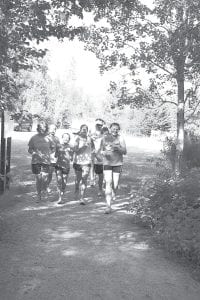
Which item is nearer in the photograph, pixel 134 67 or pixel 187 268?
pixel 187 268

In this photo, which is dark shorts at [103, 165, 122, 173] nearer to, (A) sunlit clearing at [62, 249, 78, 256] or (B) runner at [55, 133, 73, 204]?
(B) runner at [55, 133, 73, 204]

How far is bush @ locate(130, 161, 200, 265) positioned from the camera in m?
5.92

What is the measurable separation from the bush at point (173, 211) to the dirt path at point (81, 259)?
243 millimetres

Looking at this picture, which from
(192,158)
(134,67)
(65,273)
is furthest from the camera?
(192,158)

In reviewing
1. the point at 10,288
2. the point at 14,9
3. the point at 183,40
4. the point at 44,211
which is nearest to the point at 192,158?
the point at 183,40

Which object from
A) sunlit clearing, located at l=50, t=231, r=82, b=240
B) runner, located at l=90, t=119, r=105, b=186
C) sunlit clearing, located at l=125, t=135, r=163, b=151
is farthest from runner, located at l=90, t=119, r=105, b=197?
sunlit clearing, located at l=125, t=135, r=163, b=151

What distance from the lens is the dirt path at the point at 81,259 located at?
4624 mm

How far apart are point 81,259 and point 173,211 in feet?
6.96

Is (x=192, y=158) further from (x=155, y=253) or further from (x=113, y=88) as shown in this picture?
(x=155, y=253)

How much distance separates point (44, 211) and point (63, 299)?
450 centimetres

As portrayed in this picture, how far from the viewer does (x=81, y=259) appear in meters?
5.67

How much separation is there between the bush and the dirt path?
24 cm

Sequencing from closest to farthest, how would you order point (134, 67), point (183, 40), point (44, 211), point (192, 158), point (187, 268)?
1. point (187, 268)
2. point (44, 211)
3. point (183, 40)
4. point (134, 67)
5. point (192, 158)

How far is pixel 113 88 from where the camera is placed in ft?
43.4
